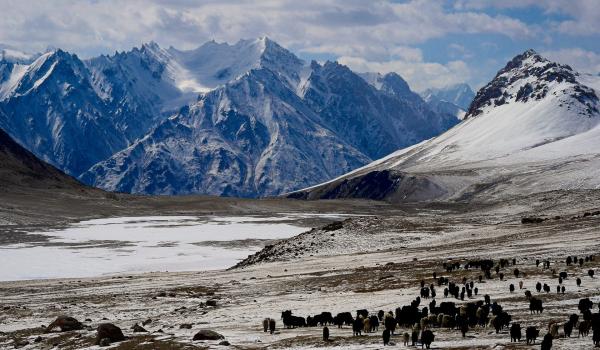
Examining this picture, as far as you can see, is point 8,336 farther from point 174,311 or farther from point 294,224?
point 294,224

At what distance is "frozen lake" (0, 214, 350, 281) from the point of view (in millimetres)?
102438

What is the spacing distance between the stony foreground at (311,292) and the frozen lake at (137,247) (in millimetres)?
14185

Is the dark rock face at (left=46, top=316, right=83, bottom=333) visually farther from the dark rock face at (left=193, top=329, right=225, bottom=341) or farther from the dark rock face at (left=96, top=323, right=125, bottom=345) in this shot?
the dark rock face at (left=193, top=329, right=225, bottom=341)

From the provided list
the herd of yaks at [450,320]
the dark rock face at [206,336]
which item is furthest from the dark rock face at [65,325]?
the herd of yaks at [450,320]

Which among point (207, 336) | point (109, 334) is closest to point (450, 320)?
point (207, 336)

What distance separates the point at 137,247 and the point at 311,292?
7836 centimetres

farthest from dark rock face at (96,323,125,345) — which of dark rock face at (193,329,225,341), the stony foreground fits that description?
dark rock face at (193,329,225,341)

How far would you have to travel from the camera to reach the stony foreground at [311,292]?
38562mm

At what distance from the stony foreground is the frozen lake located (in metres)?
14.2

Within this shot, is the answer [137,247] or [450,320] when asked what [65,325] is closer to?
[450,320]

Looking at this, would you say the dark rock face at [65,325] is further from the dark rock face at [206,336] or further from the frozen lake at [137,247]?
the frozen lake at [137,247]

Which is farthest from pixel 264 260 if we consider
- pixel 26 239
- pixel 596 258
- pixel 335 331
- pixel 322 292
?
pixel 26 239

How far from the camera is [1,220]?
173750 mm

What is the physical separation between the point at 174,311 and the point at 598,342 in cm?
3140
